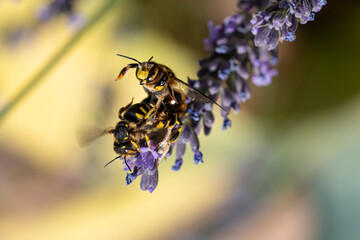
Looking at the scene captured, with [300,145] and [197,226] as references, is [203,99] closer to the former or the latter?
[300,145]

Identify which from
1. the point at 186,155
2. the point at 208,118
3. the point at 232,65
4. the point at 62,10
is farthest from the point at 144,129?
the point at 186,155

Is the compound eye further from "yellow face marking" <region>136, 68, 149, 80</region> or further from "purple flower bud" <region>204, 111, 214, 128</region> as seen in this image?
"purple flower bud" <region>204, 111, 214, 128</region>

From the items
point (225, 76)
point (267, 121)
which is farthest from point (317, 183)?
point (225, 76)

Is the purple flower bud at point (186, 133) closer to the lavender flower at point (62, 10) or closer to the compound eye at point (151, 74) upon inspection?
the compound eye at point (151, 74)

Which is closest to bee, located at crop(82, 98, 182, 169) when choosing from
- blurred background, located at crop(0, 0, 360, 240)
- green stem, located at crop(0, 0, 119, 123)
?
green stem, located at crop(0, 0, 119, 123)

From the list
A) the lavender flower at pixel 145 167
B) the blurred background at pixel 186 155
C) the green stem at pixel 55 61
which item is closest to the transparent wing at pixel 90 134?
the lavender flower at pixel 145 167

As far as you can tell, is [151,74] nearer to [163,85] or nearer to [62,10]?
[163,85]
